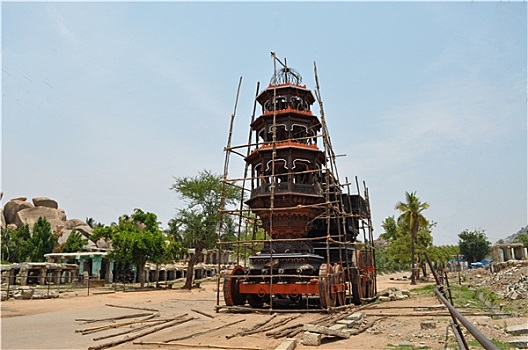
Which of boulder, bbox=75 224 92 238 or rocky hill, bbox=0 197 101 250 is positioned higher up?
rocky hill, bbox=0 197 101 250

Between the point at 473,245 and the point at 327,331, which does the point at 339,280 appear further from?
the point at 473,245

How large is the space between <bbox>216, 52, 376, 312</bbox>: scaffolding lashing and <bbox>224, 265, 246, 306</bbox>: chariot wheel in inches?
1.9

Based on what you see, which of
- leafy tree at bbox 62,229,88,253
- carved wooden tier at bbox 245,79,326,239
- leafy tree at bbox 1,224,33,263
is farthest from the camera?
leafy tree at bbox 62,229,88,253

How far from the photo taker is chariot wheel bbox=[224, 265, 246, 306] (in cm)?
2041

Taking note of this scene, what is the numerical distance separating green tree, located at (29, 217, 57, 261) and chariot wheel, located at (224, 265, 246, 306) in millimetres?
47265

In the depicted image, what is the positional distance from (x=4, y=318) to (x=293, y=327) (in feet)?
42.7

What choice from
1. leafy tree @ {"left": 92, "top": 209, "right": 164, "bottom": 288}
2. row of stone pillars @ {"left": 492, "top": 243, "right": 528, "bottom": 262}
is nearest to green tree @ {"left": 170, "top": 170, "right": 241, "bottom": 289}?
leafy tree @ {"left": 92, "top": 209, "right": 164, "bottom": 288}

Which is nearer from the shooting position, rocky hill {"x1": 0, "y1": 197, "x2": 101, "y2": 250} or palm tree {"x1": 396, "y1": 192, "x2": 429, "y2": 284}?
palm tree {"x1": 396, "y1": 192, "x2": 429, "y2": 284}

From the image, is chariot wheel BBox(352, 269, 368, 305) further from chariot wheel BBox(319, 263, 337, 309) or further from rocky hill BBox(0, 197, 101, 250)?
rocky hill BBox(0, 197, 101, 250)

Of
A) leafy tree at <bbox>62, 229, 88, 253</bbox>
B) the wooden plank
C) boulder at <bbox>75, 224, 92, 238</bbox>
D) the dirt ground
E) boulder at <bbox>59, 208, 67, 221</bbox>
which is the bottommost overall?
the dirt ground

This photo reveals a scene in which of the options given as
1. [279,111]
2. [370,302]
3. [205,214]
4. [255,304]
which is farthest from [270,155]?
[205,214]

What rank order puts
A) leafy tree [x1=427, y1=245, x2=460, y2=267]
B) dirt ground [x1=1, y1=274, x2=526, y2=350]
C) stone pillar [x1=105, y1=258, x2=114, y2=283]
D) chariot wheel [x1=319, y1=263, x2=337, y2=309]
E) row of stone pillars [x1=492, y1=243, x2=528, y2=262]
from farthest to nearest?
leafy tree [x1=427, y1=245, x2=460, y2=267], row of stone pillars [x1=492, y1=243, x2=528, y2=262], stone pillar [x1=105, y1=258, x2=114, y2=283], chariot wheel [x1=319, y1=263, x2=337, y2=309], dirt ground [x1=1, y1=274, x2=526, y2=350]

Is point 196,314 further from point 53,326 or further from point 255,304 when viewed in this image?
point 53,326

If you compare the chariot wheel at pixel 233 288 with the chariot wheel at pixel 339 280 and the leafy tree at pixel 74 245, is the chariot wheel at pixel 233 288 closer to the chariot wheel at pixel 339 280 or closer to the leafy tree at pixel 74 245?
the chariot wheel at pixel 339 280
